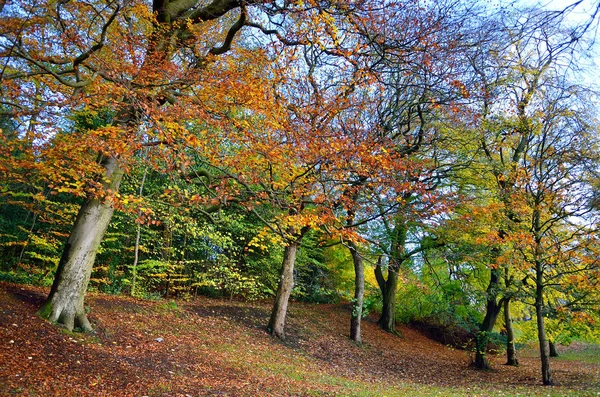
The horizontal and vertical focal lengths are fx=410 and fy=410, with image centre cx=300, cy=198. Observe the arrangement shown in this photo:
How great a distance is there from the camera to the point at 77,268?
8156 millimetres

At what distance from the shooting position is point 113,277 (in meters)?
15.4

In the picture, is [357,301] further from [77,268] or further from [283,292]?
[77,268]

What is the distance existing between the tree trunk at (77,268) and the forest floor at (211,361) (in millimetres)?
369

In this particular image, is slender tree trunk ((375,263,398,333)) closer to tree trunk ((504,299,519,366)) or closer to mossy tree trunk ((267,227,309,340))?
tree trunk ((504,299,519,366))

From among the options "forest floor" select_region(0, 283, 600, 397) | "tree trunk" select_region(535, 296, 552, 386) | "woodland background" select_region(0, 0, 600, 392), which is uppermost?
"woodland background" select_region(0, 0, 600, 392)

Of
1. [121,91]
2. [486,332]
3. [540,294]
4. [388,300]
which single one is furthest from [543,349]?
[121,91]

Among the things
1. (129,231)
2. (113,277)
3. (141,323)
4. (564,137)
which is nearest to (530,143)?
(564,137)

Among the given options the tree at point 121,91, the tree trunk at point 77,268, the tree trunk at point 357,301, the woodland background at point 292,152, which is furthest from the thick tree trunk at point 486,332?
the tree trunk at point 77,268

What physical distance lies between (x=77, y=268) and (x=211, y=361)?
3302 mm

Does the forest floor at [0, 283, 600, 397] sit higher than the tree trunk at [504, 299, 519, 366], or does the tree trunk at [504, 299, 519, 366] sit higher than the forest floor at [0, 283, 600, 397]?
the tree trunk at [504, 299, 519, 366]

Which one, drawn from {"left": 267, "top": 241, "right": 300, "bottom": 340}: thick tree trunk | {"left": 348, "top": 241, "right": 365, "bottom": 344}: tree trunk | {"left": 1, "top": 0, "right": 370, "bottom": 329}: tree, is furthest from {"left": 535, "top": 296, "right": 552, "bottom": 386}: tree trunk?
{"left": 1, "top": 0, "right": 370, "bottom": 329}: tree

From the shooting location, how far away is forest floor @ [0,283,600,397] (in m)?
5.74

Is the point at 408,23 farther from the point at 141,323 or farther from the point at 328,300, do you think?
the point at 328,300

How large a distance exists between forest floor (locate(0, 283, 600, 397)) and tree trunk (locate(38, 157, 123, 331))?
1.21ft
